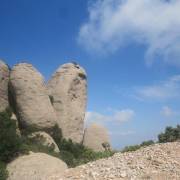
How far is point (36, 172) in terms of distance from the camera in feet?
60.3

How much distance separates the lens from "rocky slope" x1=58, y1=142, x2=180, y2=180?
14742 mm

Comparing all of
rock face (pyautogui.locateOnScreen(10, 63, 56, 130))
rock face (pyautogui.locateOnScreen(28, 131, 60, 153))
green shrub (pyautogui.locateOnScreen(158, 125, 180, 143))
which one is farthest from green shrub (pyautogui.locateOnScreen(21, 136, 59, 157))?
green shrub (pyautogui.locateOnScreen(158, 125, 180, 143))

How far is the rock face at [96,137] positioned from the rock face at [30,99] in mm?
5771

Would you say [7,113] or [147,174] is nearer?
[147,174]

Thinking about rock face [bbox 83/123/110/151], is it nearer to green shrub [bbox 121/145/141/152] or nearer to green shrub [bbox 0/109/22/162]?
green shrub [bbox 121/145/141/152]

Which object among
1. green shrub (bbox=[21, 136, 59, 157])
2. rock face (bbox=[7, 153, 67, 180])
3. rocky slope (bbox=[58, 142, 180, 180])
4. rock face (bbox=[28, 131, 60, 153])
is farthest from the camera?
rock face (bbox=[28, 131, 60, 153])

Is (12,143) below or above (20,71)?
below

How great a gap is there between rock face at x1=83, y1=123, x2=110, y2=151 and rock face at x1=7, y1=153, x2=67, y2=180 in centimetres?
1114

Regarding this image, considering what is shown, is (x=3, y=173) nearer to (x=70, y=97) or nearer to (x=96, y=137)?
(x=70, y=97)

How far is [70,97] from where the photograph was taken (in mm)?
29094

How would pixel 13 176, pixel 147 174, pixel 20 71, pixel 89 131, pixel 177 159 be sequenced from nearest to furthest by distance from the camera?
1. pixel 147 174
2. pixel 177 159
3. pixel 13 176
4. pixel 20 71
5. pixel 89 131

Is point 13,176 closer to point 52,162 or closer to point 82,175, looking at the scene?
point 52,162

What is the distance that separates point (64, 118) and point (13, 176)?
9835 millimetres

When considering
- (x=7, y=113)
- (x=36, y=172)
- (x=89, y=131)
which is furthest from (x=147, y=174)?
(x=89, y=131)
